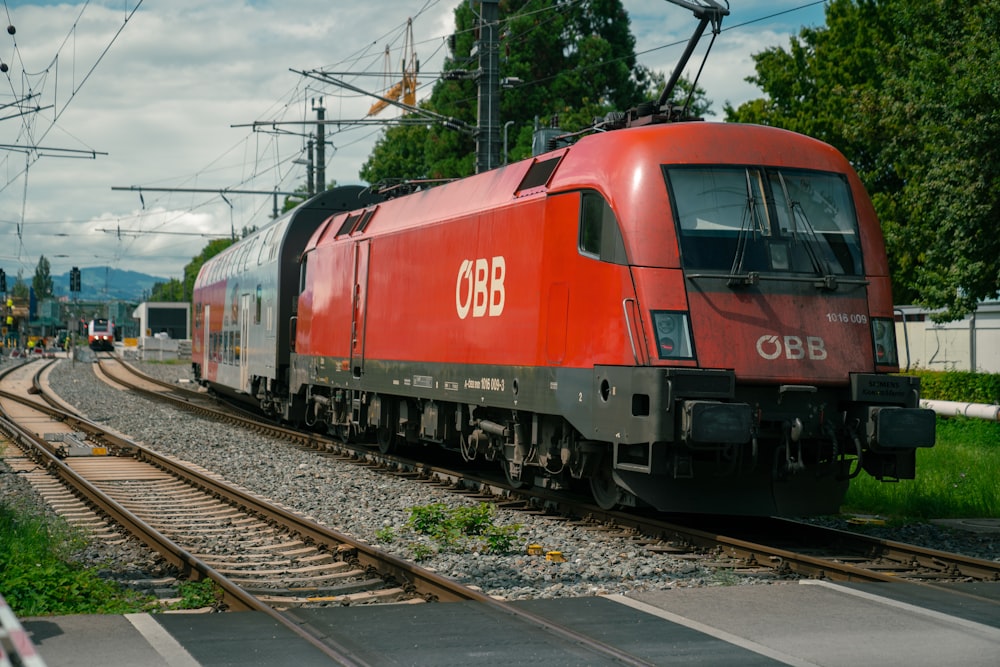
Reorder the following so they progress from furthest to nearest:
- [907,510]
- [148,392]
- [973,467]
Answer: [148,392], [973,467], [907,510]

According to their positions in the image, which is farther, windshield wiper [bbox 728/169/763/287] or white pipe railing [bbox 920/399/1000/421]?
white pipe railing [bbox 920/399/1000/421]

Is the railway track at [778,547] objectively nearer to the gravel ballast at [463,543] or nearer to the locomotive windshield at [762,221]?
the gravel ballast at [463,543]

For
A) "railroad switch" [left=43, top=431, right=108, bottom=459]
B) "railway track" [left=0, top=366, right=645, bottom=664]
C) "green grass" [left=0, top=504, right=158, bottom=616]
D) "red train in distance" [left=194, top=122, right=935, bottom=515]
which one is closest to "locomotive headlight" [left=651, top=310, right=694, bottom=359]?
"red train in distance" [left=194, top=122, right=935, bottom=515]

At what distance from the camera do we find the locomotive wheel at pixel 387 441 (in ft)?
58.5

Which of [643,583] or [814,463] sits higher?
[814,463]

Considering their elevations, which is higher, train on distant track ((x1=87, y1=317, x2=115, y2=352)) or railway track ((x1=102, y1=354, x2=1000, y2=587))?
train on distant track ((x1=87, y1=317, x2=115, y2=352))

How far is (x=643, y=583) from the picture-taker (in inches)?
335

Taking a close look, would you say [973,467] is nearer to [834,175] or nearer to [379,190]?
[834,175]

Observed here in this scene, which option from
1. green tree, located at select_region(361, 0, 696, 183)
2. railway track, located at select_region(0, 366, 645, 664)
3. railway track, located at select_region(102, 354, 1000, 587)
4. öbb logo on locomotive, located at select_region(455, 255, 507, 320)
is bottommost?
railway track, located at select_region(0, 366, 645, 664)

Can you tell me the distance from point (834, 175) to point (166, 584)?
6609 millimetres

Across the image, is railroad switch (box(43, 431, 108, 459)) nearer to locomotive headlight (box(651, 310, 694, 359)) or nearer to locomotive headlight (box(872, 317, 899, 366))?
locomotive headlight (box(651, 310, 694, 359))

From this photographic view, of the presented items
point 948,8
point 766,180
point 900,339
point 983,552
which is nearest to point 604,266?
point 766,180

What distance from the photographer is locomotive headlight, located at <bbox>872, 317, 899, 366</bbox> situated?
1043 centimetres

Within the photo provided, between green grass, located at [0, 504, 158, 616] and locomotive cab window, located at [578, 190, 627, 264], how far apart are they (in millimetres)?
4690
